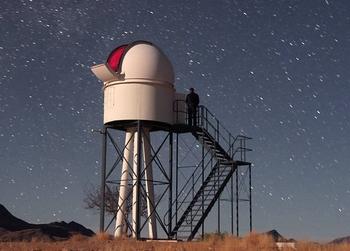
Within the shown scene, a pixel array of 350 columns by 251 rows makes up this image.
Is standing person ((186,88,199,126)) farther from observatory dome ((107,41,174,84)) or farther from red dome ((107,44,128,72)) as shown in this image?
red dome ((107,44,128,72))

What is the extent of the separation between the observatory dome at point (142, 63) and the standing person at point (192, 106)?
4.26ft

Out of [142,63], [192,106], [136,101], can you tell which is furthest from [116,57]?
[192,106]

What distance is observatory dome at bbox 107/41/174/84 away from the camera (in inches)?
1318

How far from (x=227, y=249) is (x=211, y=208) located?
13605mm

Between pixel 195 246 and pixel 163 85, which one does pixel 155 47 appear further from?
pixel 195 246

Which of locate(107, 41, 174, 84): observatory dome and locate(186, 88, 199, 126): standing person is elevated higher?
locate(107, 41, 174, 84): observatory dome

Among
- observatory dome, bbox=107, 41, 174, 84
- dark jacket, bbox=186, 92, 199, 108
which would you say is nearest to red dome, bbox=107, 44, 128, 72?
observatory dome, bbox=107, 41, 174, 84

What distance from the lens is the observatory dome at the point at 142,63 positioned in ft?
110

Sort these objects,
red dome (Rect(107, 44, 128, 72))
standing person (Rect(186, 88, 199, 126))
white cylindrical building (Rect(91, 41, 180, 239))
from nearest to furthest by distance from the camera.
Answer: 1. white cylindrical building (Rect(91, 41, 180, 239))
2. red dome (Rect(107, 44, 128, 72))
3. standing person (Rect(186, 88, 199, 126))

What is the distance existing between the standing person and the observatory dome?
4.26ft

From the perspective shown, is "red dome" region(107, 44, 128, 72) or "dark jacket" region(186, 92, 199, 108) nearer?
"red dome" region(107, 44, 128, 72)

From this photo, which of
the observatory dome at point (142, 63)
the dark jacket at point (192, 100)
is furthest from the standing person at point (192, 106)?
the observatory dome at point (142, 63)

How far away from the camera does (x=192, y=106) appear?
34.9 meters

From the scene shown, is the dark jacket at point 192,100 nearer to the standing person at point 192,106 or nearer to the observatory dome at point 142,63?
the standing person at point 192,106
